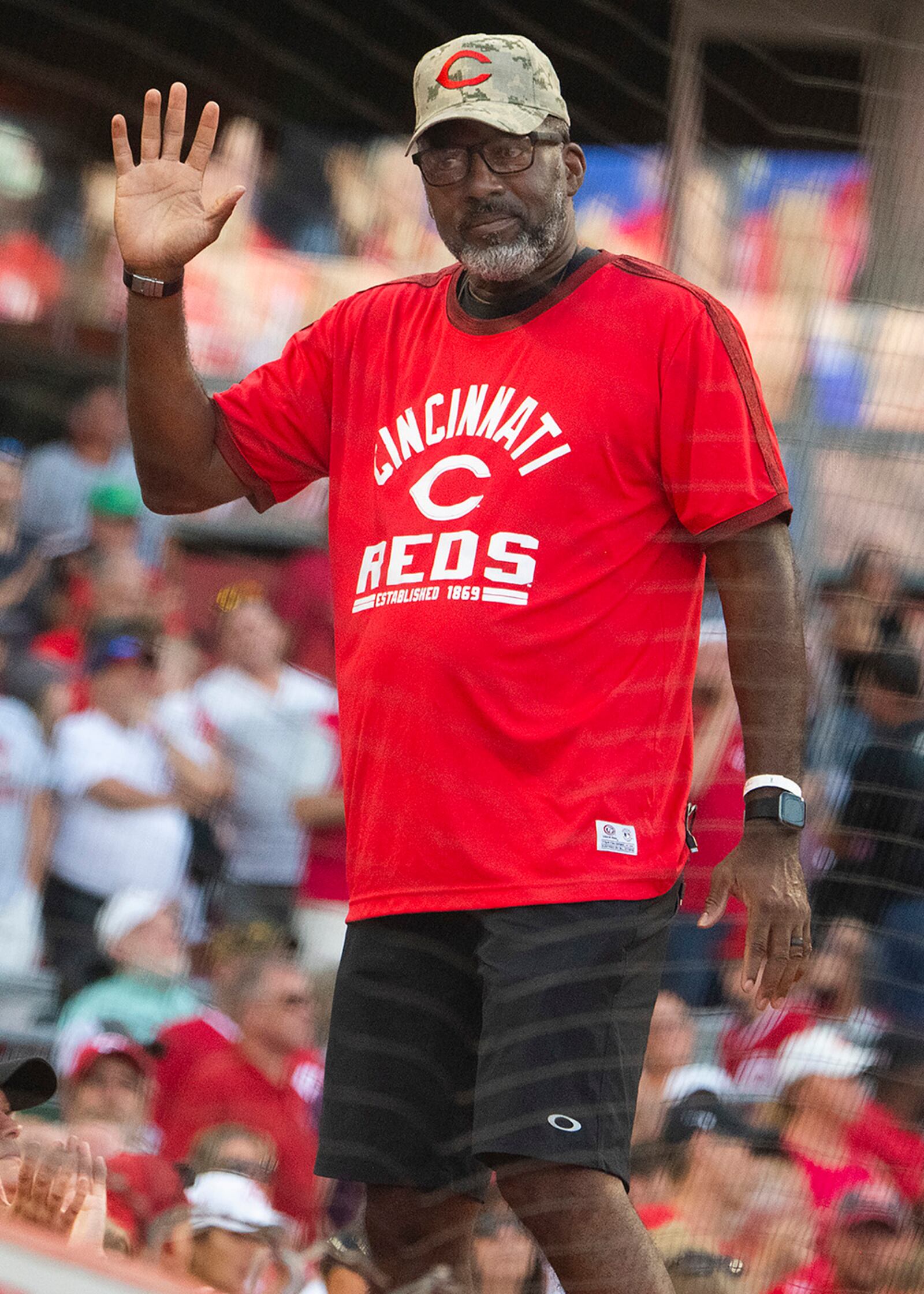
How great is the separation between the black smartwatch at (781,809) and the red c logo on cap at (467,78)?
95cm

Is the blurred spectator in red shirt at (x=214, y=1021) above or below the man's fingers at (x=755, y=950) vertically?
below

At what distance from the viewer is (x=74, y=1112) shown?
11.4 feet

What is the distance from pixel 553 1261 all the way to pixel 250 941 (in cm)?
180

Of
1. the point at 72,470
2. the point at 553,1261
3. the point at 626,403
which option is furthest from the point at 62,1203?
the point at 72,470

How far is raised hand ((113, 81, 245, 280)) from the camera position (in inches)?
93.7

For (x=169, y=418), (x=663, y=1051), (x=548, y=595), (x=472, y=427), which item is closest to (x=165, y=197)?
(x=169, y=418)

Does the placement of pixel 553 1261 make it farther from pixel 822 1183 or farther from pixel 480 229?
pixel 822 1183

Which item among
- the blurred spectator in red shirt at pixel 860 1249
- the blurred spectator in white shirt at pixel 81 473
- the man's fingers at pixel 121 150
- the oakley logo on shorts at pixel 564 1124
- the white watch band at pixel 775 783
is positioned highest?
the man's fingers at pixel 121 150

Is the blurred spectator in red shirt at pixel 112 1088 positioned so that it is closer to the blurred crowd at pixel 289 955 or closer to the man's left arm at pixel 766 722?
the blurred crowd at pixel 289 955

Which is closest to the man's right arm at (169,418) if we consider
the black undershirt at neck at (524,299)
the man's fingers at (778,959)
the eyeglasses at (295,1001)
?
the black undershirt at neck at (524,299)

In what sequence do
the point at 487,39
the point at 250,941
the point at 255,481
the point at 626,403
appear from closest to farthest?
the point at 626,403 → the point at 487,39 → the point at 255,481 → the point at 250,941

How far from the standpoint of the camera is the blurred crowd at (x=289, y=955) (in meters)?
3.30

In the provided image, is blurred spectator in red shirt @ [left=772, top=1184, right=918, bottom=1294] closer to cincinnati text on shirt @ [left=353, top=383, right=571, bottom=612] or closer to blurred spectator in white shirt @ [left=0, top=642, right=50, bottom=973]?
blurred spectator in white shirt @ [left=0, top=642, right=50, bottom=973]

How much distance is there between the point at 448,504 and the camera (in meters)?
2.24
